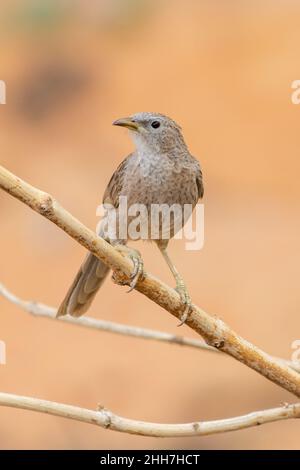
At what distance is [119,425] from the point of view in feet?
11.7

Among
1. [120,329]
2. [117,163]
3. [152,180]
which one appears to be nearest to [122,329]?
[120,329]

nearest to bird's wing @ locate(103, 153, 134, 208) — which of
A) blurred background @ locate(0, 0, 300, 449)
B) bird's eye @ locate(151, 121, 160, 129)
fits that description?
bird's eye @ locate(151, 121, 160, 129)

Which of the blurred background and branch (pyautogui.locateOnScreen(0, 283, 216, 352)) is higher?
the blurred background

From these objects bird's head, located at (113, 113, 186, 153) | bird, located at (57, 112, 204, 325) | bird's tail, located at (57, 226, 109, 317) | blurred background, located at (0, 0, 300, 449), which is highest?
blurred background, located at (0, 0, 300, 449)

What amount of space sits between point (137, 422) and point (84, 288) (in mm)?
1405

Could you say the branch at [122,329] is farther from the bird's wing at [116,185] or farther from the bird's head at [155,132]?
the bird's head at [155,132]

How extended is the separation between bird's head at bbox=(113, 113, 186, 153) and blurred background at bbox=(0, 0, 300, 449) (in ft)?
13.5

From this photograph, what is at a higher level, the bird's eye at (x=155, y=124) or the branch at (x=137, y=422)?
the bird's eye at (x=155, y=124)

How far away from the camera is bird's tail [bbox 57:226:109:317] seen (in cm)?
479

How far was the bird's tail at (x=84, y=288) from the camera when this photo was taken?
15.7ft

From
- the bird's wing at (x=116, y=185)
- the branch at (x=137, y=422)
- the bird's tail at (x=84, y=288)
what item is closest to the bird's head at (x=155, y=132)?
the bird's wing at (x=116, y=185)

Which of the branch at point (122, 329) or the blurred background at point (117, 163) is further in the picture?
the blurred background at point (117, 163)

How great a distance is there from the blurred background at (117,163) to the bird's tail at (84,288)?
11.6ft

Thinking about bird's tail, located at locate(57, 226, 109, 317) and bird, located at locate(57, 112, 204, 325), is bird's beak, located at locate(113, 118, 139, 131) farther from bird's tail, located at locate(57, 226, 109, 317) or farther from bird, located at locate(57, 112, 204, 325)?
bird's tail, located at locate(57, 226, 109, 317)
